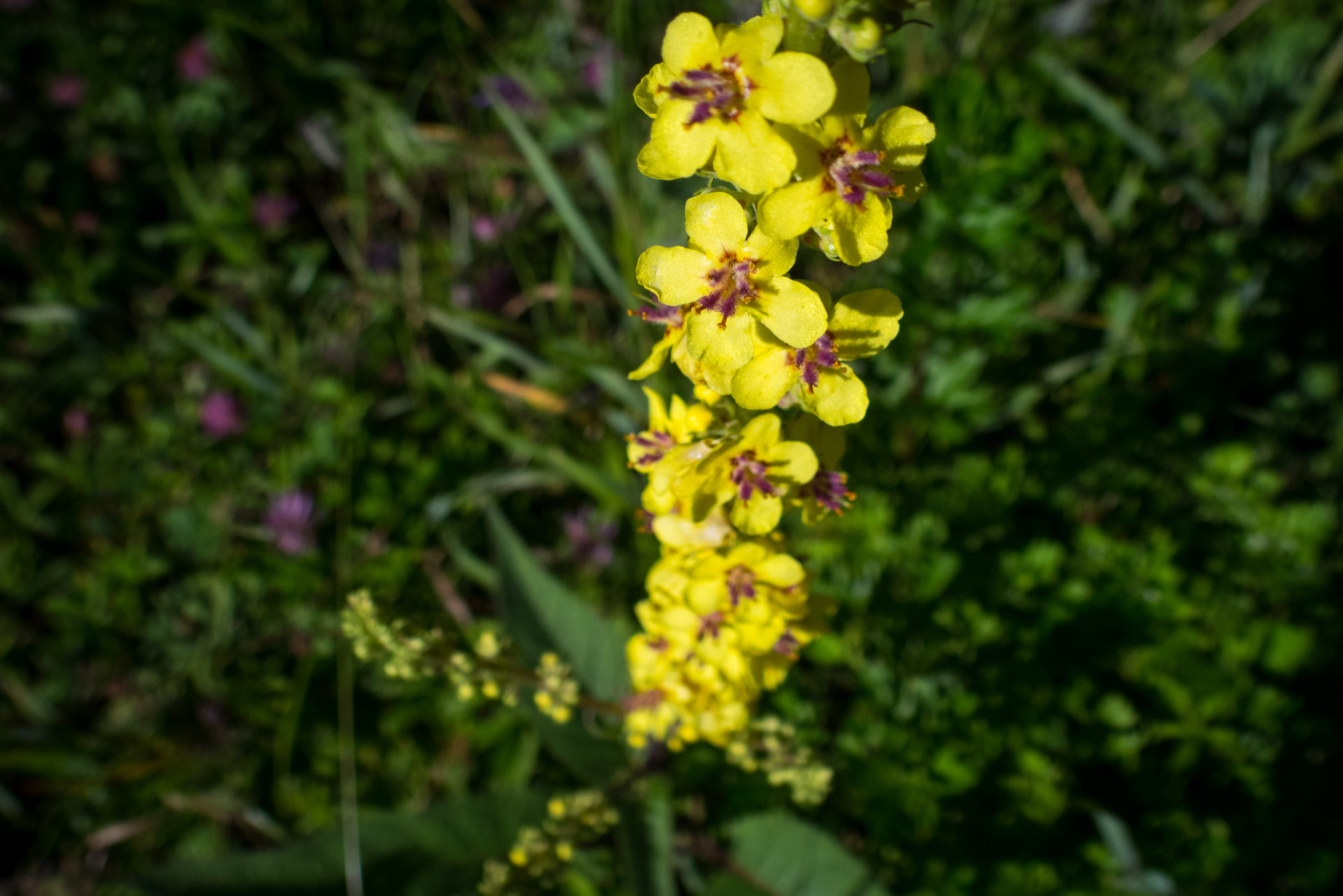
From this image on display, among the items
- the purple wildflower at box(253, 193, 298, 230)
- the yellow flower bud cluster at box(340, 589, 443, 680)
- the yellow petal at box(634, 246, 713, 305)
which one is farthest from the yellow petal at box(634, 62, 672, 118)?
the purple wildflower at box(253, 193, 298, 230)

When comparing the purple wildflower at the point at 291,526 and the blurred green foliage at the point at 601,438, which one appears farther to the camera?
the purple wildflower at the point at 291,526

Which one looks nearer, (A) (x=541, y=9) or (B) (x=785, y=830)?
(B) (x=785, y=830)

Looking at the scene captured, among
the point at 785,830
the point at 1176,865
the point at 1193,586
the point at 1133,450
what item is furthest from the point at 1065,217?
the point at 785,830

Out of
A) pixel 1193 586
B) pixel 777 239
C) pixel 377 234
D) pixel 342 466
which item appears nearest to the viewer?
pixel 777 239

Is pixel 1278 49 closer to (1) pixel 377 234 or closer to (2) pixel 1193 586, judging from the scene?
(2) pixel 1193 586

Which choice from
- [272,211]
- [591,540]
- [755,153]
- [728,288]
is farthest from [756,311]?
[272,211]

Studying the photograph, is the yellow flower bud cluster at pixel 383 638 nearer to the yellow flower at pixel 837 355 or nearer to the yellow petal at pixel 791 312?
the yellow flower at pixel 837 355

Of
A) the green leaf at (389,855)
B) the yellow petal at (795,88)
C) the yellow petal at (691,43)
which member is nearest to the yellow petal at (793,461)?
the yellow petal at (795,88)

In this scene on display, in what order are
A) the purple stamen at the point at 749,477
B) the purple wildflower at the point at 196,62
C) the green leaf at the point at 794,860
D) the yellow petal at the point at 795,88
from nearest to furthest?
the yellow petal at the point at 795,88 → the purple stamen at the point at 749,477 → the green leaf at the point at 794,860 → the purple wildflower at the point at 196,62
